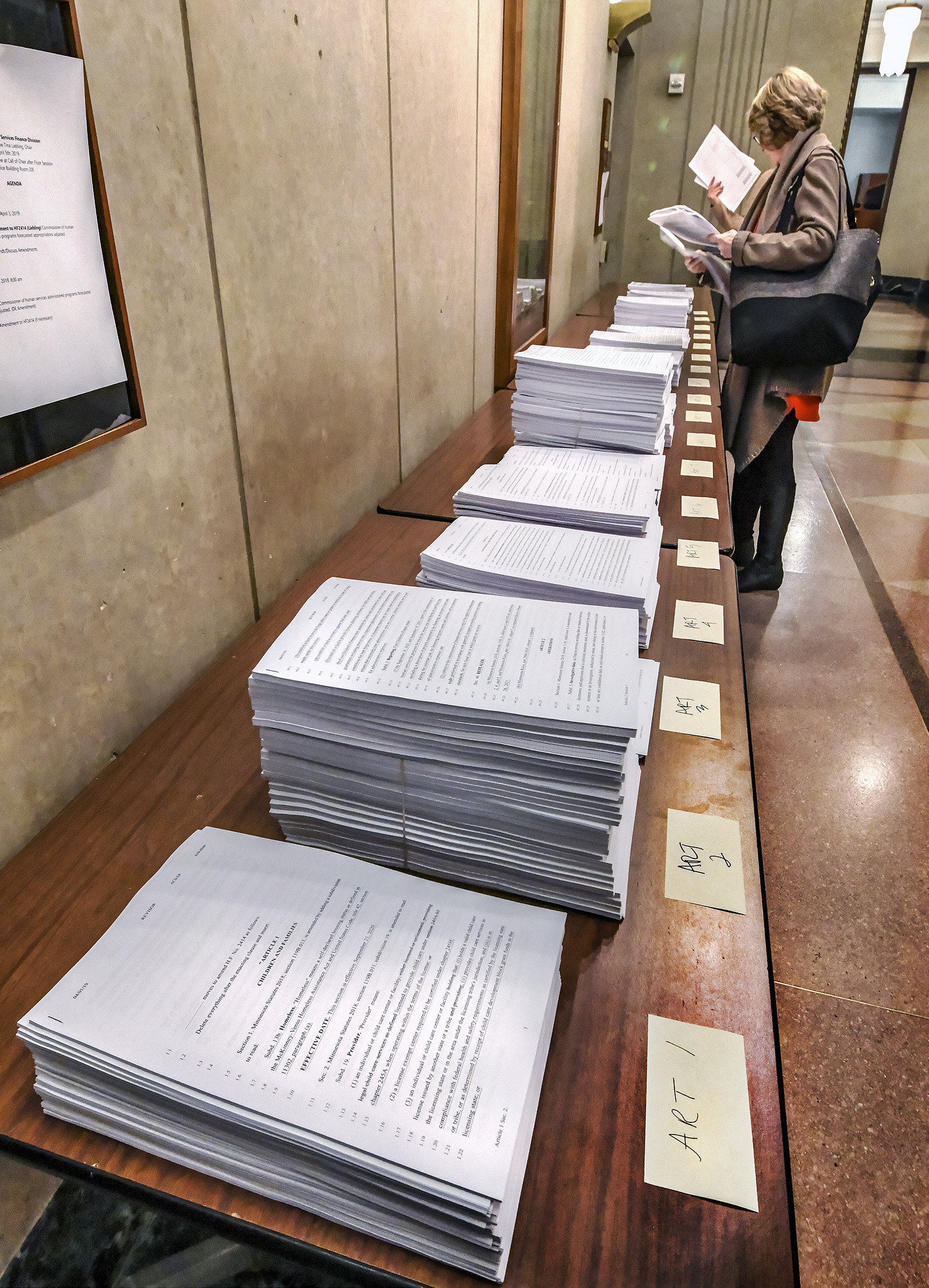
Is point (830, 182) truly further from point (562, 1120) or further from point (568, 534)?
point (562, 1120)

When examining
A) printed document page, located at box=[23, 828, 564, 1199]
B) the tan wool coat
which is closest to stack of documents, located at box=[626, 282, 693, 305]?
the tan wool coat

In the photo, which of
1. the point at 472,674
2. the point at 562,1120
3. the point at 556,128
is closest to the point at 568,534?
the point at 472,674

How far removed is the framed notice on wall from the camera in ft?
2.06

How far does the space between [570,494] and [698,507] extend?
39cm

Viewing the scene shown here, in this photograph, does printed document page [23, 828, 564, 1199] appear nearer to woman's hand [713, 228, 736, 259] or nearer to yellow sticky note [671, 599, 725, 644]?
yellow sticky note [671, 599, 725, 644]

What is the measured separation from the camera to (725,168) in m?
2.46

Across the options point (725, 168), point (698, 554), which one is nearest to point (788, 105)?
point (725, 168)

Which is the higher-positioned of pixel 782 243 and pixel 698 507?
pixel 782 243

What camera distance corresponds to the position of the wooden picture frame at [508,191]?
211 centimetres

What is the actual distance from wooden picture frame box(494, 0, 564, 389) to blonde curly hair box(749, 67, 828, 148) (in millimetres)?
637

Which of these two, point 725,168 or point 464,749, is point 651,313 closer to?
point 725,168

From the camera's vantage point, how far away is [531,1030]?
1.77ft

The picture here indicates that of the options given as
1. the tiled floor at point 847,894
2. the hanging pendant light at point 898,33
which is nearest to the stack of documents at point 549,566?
the tiled floor at point 847,894

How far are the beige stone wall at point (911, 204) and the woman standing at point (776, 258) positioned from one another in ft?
32.7
